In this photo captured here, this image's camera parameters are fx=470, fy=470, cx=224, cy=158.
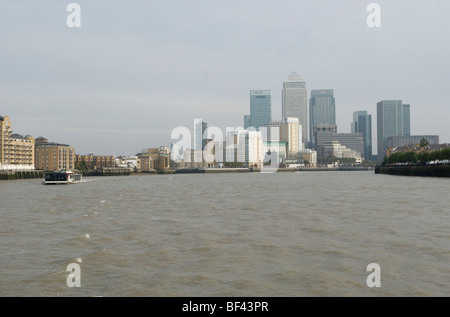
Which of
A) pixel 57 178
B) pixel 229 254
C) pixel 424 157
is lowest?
pixel 229 254

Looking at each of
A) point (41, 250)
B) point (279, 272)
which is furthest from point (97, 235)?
point (279, 272)

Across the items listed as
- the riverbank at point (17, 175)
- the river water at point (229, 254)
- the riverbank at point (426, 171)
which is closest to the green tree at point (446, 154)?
the riverbank at point (426, 171)

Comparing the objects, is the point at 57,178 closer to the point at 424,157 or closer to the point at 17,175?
the point at 17,175

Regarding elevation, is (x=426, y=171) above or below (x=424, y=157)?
below

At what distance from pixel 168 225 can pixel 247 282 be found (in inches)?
589

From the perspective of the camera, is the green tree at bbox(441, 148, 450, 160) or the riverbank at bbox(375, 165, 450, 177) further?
the green tree at bbox(441, 148, 450, 160)

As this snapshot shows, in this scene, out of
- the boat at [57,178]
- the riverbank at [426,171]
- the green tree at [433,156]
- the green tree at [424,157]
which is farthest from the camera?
the green tree at [424,157]

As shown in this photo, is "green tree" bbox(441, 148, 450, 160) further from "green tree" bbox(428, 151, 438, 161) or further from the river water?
the river water

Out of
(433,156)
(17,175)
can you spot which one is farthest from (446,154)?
(17,175)

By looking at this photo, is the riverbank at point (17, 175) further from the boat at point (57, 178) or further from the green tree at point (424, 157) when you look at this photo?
the green tree at point (424, 157)

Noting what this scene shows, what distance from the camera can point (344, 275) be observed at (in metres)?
15.7

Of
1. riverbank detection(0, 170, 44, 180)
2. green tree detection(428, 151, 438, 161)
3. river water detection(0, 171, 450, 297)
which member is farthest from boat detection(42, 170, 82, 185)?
green tree detection(428, 151, 438, 161)

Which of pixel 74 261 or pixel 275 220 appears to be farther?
pixel 275 220
